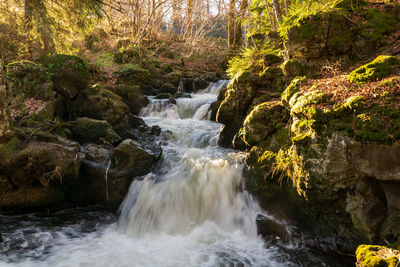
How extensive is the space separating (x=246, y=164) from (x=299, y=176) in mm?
1754

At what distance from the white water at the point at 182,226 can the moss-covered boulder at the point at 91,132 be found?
6.19 ft

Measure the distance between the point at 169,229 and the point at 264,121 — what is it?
11.8 ft

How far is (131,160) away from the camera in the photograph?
643 centimetres

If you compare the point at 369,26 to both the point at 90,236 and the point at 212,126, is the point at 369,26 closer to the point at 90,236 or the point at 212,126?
the point at 212,126

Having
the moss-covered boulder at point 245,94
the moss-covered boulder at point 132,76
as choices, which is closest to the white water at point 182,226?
the moss-covered boulder at point 245,94

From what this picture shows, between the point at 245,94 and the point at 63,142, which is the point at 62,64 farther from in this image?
the point at 245,94

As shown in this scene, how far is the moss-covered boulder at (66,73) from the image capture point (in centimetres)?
848

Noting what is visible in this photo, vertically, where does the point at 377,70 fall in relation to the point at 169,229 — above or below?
above

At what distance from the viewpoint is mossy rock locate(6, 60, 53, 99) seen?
25.3 feet

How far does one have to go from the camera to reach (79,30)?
8.00 m

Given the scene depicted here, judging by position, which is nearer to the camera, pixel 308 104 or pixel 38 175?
pixel 308 104

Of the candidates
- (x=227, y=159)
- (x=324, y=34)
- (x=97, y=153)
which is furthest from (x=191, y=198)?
(x=324, y=34)

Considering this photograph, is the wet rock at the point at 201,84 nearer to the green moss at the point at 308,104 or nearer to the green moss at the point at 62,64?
the green moss at the point at 62,64

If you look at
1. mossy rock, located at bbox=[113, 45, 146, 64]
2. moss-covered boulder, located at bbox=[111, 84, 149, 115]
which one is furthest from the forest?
mossy rock, located at bbox=[113, 45, 146, 64]
